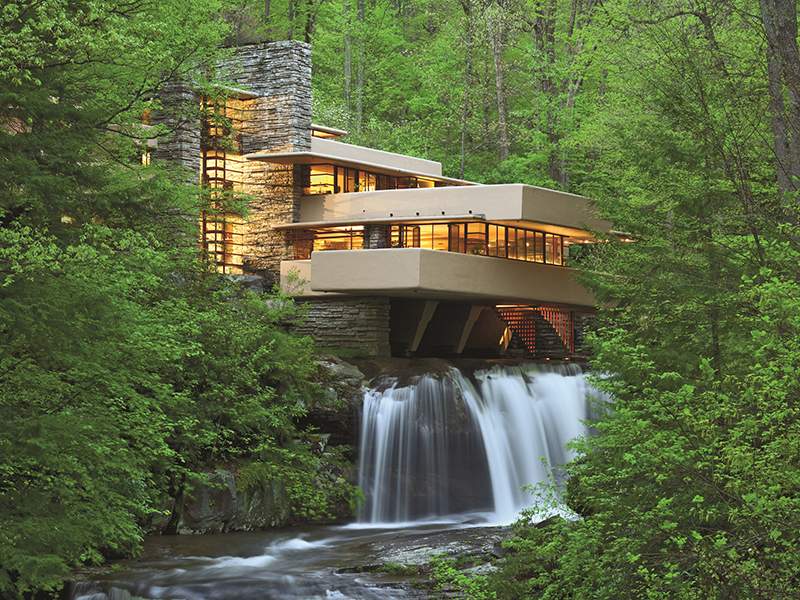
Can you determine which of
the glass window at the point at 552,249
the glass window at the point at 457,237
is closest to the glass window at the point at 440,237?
the glass window at the point at 457,237

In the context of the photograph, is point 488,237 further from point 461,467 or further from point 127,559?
point 127,559

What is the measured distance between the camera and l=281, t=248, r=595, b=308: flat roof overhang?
35031 millimetres

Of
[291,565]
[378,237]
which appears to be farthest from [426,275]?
[291,565]

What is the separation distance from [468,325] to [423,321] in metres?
2.96

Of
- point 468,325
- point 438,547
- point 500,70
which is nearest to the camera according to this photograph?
point 438,547

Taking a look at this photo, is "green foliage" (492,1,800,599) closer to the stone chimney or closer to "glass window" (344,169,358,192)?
the stone chimney

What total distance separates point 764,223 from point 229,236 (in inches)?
1047

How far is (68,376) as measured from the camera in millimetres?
14938

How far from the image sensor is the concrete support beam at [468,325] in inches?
1642

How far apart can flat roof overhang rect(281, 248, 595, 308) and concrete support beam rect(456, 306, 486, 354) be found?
249 cm

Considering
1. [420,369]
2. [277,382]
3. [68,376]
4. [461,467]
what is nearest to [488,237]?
[420,369]

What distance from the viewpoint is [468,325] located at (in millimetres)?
41906

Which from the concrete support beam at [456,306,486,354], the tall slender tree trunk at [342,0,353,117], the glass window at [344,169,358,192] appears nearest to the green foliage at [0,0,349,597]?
the glass window at [344,169,358,192]

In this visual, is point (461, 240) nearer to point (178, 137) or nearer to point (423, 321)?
point (423, 321)
